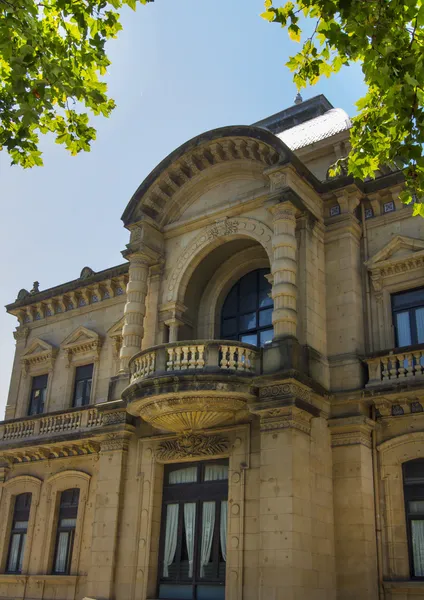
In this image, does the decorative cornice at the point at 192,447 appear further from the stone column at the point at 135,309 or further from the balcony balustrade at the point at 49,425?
the balcony balustrade at the point at 49,425

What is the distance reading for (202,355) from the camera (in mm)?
17000

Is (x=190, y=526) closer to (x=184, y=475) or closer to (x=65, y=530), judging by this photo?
(x=184, y=475)

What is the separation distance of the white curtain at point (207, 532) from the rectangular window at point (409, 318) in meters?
6.23

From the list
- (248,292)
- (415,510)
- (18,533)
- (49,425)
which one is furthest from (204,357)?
(18,533)

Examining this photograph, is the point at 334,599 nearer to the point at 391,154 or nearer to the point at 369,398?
the point at 369,398

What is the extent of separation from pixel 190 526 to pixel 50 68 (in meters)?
11.7

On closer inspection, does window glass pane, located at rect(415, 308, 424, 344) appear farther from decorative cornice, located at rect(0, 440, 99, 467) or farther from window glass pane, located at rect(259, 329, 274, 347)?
decorative cornice, located at rect(0, 440, 99, 467)

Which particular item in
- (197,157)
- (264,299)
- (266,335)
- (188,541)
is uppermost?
(197,157)

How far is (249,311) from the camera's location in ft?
67.2

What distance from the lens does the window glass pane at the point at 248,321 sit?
2022 cm

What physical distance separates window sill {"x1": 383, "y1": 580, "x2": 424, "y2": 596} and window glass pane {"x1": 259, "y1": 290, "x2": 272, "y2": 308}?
7.98 meters

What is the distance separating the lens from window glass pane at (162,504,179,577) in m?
17.6

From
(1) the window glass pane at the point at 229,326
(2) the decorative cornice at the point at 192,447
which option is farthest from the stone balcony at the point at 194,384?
(1) the window glass pane at the point at 229,326

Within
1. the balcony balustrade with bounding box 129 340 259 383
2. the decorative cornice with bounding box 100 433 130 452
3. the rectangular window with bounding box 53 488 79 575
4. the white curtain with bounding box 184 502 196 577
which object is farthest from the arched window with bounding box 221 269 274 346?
the rectangular window with bounding box 53 488 79 575
